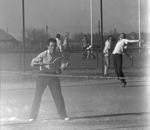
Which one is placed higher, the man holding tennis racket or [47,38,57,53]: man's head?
[47,38,57,53]: man's head

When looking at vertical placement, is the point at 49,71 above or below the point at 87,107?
above

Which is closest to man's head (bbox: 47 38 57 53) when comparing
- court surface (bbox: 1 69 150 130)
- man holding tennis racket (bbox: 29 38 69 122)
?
man holding tennis racket (bbox: 29 38 69 122)

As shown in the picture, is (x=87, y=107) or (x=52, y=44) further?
(x=87, y=107)

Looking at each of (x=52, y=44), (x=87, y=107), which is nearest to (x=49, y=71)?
(x=52, y=44)

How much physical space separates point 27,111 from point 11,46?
16.1 m

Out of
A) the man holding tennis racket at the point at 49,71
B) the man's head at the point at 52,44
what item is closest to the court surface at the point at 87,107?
the man holding tennis racket at the point at 49,71

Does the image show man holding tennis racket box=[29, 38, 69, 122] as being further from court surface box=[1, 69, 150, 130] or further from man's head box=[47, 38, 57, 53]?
court surface box=[1, 69, 150, 130]

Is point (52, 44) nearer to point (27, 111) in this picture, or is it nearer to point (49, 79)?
point (49, 79)

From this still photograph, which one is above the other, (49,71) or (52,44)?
(52,44)

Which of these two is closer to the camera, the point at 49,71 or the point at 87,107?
the point at 49,71

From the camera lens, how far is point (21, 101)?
855 centimetres

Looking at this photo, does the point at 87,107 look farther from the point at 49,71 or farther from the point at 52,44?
the point at 52,44

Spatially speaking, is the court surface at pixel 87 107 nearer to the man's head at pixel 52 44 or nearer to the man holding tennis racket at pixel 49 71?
the man holding tennis racket at pixel 49 71

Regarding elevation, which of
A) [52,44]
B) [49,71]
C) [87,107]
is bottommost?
[87,107]
